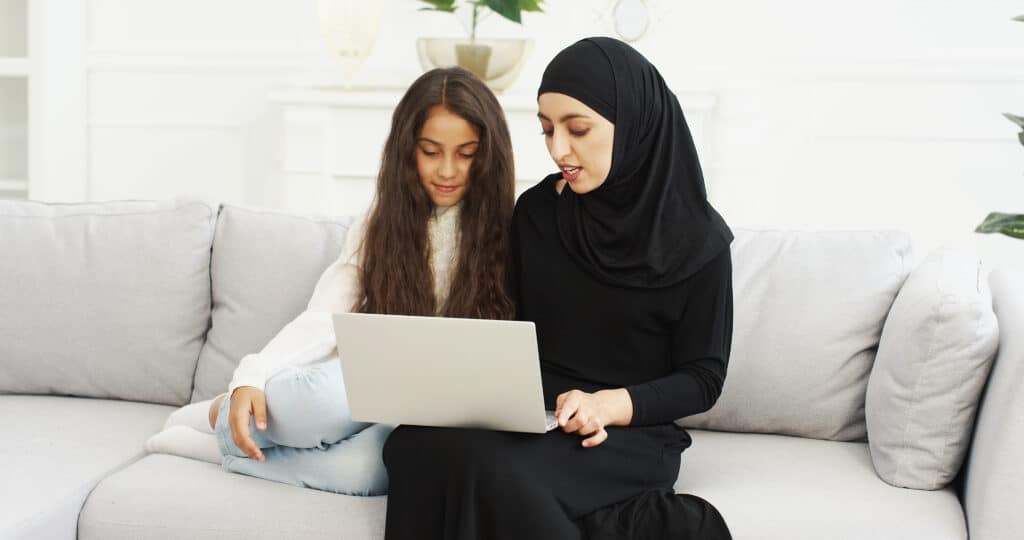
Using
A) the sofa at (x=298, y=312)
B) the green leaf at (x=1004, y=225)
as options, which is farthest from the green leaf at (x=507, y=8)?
the green leaf at (x=1004, y=225)

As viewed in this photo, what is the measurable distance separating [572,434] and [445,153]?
571mm

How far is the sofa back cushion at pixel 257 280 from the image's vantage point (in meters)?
2.13

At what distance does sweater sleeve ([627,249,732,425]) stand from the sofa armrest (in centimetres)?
39

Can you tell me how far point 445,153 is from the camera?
1.93m

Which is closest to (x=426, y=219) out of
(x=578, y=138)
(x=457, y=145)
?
(x=457, y=145)

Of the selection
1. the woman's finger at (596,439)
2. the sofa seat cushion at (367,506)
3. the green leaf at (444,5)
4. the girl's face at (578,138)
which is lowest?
the sofa seat cushion at (367,506)

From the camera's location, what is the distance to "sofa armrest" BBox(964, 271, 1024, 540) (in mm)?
1521

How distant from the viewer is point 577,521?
1.59 meters

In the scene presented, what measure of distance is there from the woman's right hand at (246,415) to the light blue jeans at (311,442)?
1 cm

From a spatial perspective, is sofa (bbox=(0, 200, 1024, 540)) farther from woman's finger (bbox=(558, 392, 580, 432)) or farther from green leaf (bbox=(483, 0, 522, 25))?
green leaf (bbox=(483, 0, 522, 25))

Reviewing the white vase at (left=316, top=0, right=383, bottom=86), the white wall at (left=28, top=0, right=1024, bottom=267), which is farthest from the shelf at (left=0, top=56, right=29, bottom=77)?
the white vase at (left=316, top=0, right=383, bottom=86)

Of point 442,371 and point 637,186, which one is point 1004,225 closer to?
point 637,186

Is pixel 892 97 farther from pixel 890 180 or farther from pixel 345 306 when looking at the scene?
pixel 345 306

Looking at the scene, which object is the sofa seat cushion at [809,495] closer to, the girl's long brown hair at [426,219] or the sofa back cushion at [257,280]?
the girl's long brown hair at [426,219]
